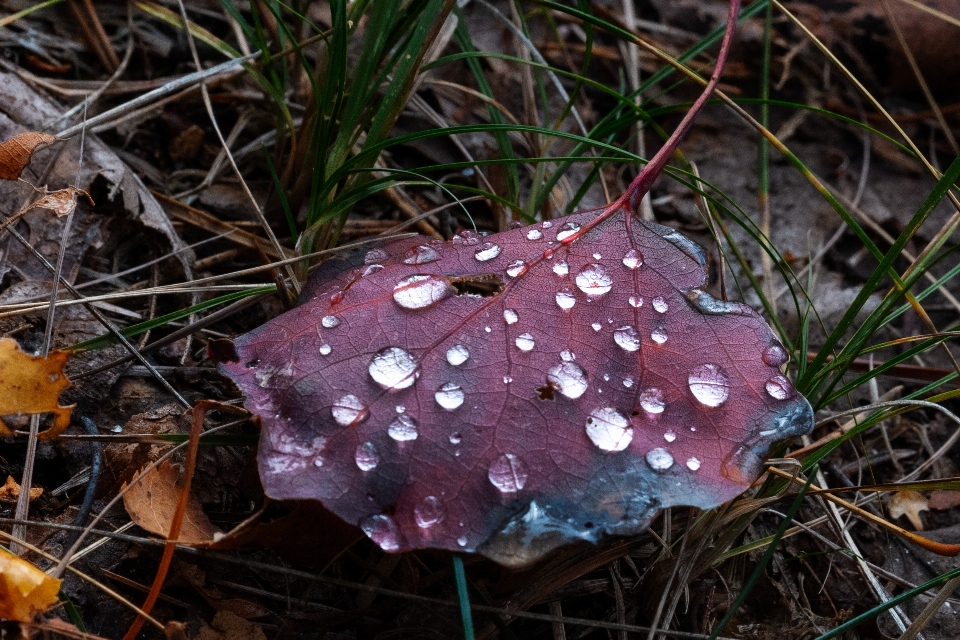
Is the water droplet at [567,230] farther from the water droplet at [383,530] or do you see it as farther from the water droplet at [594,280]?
the water droplet at [383,530]

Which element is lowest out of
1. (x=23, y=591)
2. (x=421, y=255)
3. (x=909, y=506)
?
(x=909, y=506)

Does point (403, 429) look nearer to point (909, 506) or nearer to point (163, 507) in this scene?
point (163, 507)

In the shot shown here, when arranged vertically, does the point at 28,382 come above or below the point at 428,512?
below

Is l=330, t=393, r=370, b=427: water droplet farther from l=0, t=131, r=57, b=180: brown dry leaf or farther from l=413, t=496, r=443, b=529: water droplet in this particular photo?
l=0, t=131, r=57, b=180: brown dry leaf

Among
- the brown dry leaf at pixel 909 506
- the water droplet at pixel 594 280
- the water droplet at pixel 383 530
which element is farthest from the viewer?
the brown dry leaf at pixel 909 506

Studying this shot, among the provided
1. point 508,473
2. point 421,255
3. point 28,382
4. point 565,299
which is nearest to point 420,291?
point 421,255

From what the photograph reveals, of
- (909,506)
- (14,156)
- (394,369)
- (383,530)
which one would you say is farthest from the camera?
(909,506)

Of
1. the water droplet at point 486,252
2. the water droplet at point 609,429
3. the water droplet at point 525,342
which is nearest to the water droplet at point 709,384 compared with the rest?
the water droplet at point 609,429

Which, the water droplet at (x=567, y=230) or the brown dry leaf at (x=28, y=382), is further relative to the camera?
the water droplet at (x=567, y=230)
